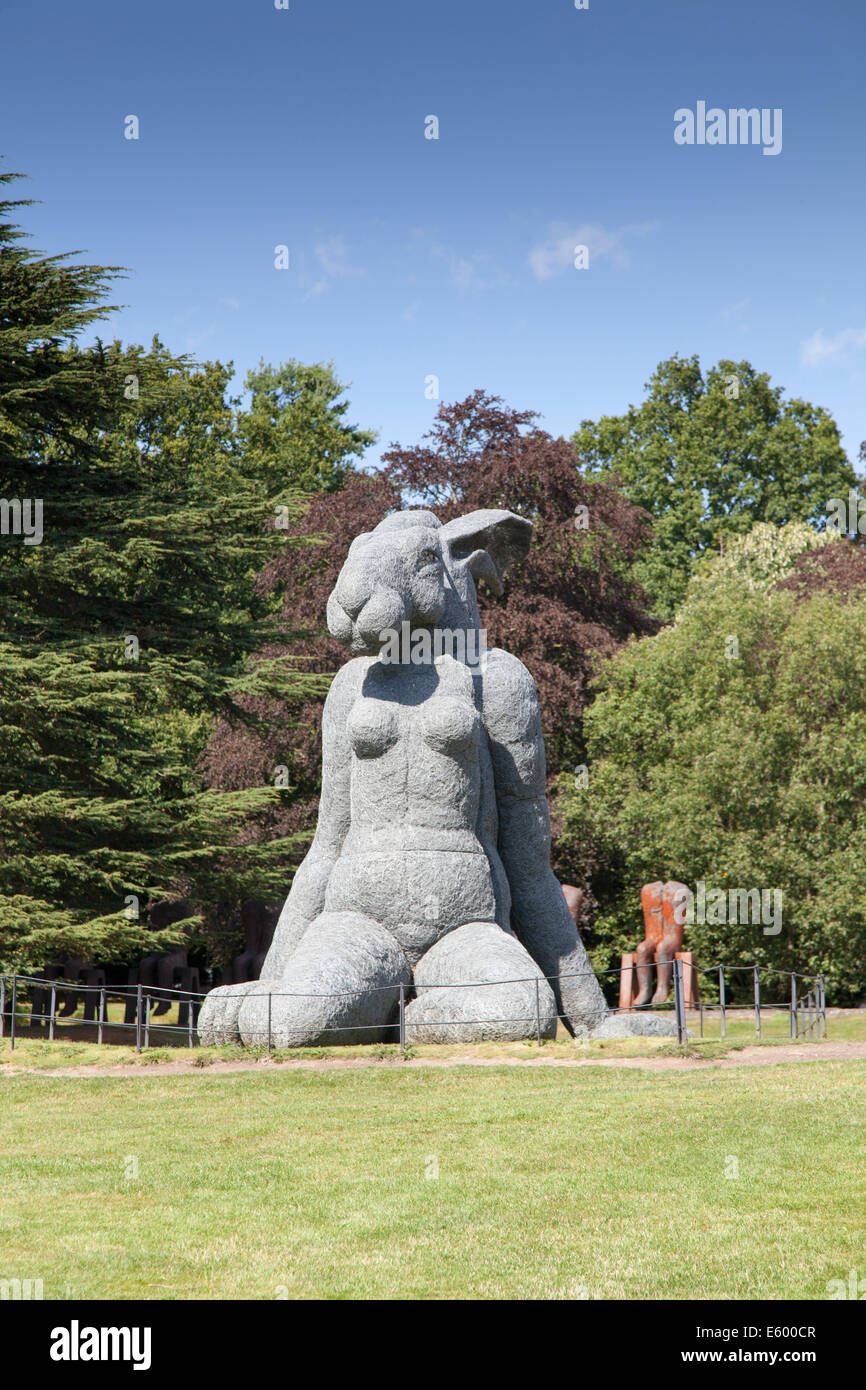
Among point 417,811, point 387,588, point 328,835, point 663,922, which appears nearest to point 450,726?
point 417,811

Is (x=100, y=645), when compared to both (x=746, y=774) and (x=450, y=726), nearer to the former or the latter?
(x=450, y=726)

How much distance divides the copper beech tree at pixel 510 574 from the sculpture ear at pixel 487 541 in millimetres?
9709

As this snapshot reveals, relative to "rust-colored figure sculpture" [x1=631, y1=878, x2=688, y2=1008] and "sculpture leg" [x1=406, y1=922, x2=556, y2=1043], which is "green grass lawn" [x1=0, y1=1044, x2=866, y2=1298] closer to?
"sculpture leg" [x1=406, y1=922, x2=556, y2=1043]

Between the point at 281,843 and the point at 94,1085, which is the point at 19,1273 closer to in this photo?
the point at 94,1085

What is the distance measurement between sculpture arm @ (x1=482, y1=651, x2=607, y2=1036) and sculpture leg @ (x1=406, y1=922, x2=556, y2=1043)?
1.06 m

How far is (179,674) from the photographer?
19156 mm

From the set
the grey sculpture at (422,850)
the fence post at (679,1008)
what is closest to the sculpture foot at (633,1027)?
the grey sculpture at (422,850)

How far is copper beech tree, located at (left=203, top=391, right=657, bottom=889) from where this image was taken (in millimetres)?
24109

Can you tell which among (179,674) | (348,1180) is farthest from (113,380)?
(348,1180)

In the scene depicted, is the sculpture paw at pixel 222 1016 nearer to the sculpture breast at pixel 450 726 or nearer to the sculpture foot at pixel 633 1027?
the sculpture breast at pixel 450 726

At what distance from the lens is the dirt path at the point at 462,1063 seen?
33.9 feet

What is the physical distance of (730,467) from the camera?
38281 millimetres

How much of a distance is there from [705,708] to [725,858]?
2475 millimetres

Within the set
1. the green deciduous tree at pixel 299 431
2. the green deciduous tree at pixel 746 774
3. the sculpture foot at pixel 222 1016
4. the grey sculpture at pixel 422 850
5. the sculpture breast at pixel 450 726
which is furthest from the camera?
the green deciduous tree at pixel 299 431
